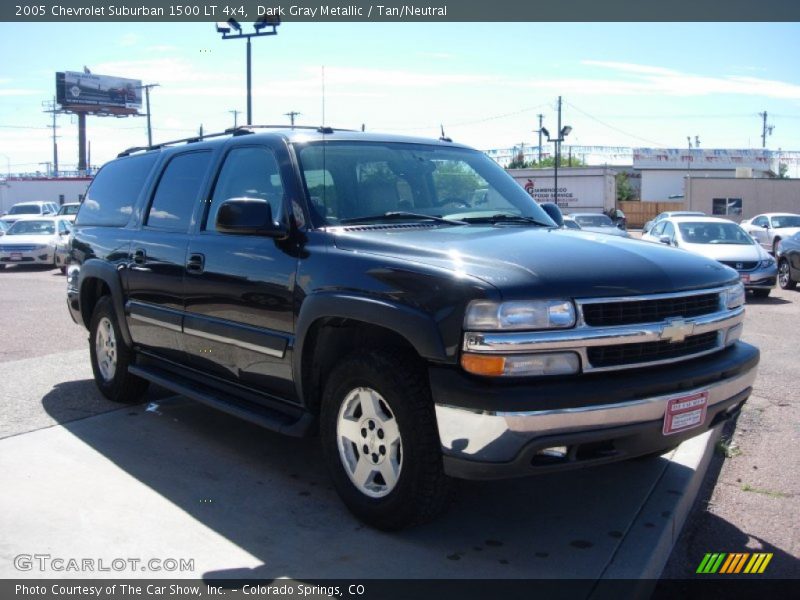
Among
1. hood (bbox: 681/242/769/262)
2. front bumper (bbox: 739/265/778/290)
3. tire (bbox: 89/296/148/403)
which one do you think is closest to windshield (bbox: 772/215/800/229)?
hood (bbox: 681/242/769/262)

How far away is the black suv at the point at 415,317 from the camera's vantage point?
136 inches

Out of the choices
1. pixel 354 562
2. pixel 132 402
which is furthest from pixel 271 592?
pixel 132 402

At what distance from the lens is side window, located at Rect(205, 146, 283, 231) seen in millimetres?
4793

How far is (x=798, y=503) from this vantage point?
461 centimetres

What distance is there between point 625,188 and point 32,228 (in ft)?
246

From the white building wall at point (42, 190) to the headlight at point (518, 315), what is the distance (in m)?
66.9

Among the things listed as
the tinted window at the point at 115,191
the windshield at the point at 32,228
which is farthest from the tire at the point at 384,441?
the windshield at the point at 32,228

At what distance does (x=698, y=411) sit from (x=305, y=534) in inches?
77.3

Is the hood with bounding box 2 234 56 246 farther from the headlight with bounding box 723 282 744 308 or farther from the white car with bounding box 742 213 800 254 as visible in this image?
the headlight with bounding box 723 282 744 308

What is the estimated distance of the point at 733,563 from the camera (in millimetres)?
3895

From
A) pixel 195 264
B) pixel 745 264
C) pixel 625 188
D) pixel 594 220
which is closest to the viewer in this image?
pixel 195 264

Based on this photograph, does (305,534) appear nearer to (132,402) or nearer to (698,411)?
(698,411)

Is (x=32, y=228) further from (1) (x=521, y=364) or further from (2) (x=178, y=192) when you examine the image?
(1) (x=521, y=364)

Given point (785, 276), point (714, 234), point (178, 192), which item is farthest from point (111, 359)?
point (785, 276)
